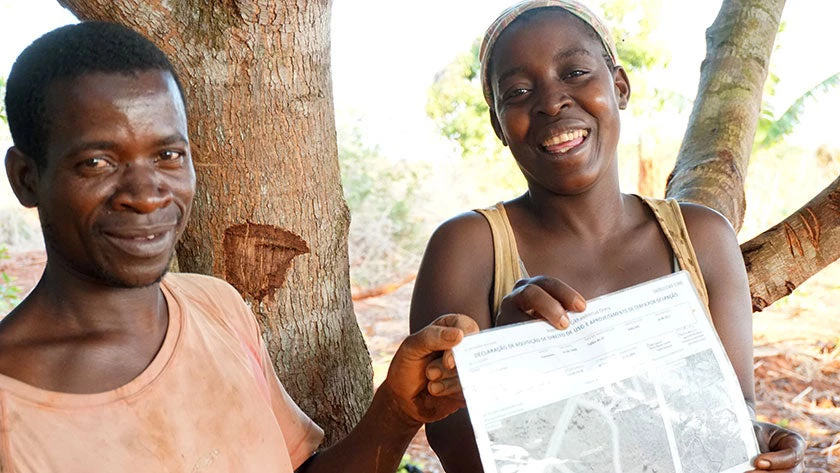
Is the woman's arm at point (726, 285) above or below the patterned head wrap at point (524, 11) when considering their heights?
below

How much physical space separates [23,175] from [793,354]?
705cm

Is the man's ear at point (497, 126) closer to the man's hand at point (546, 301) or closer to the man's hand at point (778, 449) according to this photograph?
the man's hand at point (546, 301)

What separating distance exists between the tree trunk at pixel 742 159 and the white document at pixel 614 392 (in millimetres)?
1093

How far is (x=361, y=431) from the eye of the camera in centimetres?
188

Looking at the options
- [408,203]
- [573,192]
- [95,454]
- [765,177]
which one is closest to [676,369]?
[573,192]

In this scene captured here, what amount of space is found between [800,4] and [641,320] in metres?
11.8

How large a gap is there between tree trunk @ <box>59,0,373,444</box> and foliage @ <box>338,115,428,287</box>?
23.7 ft

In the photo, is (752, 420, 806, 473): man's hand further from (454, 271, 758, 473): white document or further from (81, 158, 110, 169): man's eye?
(81, 158, 110, 169): man's eye

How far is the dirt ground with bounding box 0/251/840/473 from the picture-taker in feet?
19.4

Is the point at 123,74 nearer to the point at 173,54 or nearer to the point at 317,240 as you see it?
the point at 173,54

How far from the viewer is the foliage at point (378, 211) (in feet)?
32.4

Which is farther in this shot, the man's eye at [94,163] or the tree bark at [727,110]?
the tree bark at [727,110]

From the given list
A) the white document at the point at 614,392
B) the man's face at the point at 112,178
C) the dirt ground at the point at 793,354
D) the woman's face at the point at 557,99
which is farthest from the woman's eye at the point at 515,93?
the dirt ground at the point at 793,354

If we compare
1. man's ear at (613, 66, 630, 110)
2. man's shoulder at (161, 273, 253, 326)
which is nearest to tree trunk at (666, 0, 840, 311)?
man's ear at (613, 66, 630, 110)
